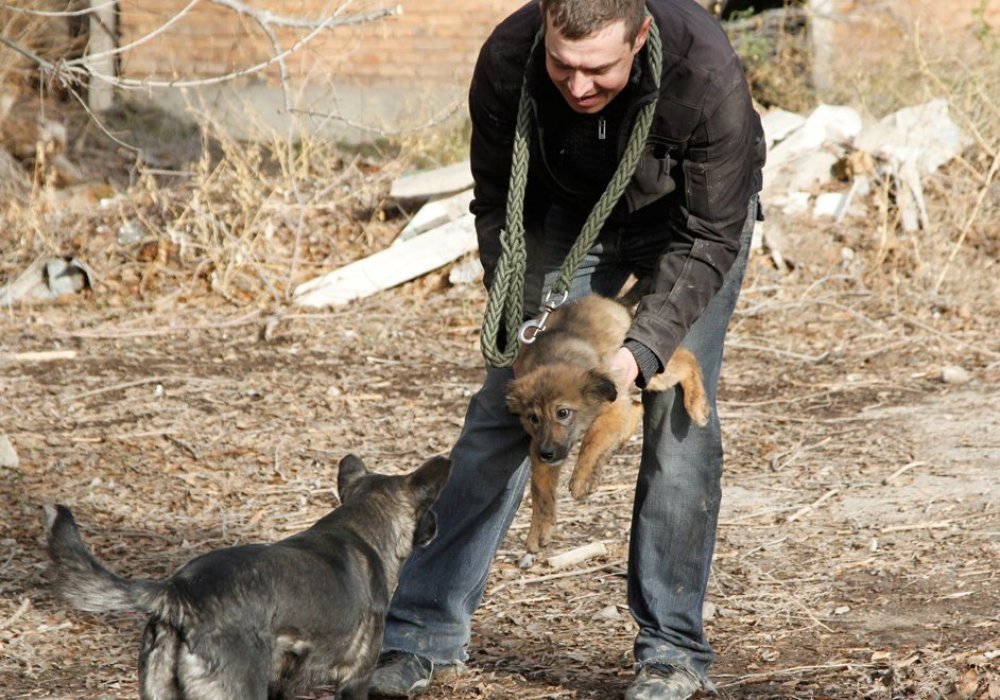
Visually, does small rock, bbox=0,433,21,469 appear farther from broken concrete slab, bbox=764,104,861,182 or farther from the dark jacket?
broken concrete slab, bbox=764,104,861,182

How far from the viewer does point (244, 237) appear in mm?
10664

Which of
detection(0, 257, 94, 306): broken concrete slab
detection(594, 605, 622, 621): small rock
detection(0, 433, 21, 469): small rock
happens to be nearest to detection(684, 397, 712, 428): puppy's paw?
detection(594, 605, 622, 621): small rock

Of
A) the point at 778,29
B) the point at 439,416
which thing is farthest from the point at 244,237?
the point at 778,29

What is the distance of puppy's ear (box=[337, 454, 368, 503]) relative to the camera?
446cm

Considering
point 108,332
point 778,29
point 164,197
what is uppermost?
point 778,29

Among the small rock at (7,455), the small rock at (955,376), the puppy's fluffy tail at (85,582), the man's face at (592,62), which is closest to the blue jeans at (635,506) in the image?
the man's face at (592,62)

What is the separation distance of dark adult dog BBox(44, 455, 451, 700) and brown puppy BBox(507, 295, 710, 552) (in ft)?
1.60

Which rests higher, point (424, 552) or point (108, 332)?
point (424, 552)

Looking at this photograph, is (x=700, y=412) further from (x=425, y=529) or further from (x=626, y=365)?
(x=425, y=529)

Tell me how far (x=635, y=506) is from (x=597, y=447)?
542mm

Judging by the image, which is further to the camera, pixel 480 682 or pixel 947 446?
pixel 947 446

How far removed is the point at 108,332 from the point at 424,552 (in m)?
6.02

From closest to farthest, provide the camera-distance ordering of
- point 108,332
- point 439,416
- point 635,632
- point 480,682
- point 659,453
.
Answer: point 659,453 → point 480,682 → point 635,632 → point 439,416 → point 108,332

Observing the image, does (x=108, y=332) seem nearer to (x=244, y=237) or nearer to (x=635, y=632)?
(x=244, y=237)
